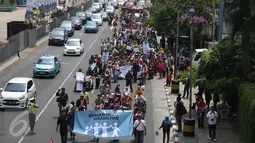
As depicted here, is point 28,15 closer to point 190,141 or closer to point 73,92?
point 73,92

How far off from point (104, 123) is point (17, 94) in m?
7.29

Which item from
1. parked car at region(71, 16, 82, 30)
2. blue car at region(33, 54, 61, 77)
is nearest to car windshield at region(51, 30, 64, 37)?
parked car at region(71, 16, 82, 30)

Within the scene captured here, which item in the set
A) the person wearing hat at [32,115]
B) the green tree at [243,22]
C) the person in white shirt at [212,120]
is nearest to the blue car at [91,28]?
the green tree at [243,22]

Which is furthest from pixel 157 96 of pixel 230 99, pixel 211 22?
pixel 211 22

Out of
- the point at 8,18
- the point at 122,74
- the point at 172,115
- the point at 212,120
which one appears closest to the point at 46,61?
the point at 122,74

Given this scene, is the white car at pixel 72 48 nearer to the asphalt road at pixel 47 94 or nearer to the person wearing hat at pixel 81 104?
the asphalt road at pixel 47 94

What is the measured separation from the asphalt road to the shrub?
3974 millimetres

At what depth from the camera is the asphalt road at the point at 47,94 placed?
25719mm

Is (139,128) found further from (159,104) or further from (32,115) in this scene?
(159,104)

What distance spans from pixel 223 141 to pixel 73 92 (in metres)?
13.0

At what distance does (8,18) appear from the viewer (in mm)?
88812

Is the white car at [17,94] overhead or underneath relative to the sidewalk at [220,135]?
overhead

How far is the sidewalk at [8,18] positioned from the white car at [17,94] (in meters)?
31.3

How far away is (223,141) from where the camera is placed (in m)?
25.9
